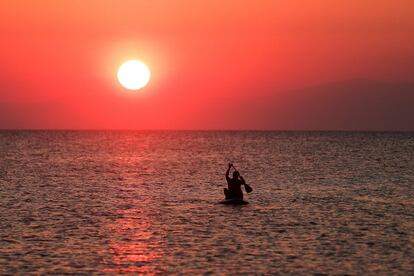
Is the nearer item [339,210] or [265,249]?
[265,249]

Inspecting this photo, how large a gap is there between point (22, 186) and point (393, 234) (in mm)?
41293

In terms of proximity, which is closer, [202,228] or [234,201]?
[202,228]

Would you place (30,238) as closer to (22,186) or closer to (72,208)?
(72,208)

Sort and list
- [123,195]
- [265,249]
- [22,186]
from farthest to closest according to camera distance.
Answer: [22,186]
[123,195]
[265,249]

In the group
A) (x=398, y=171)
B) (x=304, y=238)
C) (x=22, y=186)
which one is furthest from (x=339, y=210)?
(x=398, y=171)

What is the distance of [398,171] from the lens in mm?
101062

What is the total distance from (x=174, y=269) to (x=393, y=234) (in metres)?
14.1

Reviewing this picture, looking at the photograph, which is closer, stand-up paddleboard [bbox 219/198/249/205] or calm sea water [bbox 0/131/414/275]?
calm sea water [bbox 0/131/414/275]

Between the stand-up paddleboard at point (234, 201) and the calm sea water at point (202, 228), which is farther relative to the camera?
the stand-up paddleboard at point (234, 201)

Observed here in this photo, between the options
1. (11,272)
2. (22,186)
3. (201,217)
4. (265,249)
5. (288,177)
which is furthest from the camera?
(288,177)

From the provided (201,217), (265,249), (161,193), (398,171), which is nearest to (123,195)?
(161,193)

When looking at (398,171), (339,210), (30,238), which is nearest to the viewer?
(30,238)

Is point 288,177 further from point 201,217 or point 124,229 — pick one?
point 124,229

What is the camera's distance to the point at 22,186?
7450 cm
